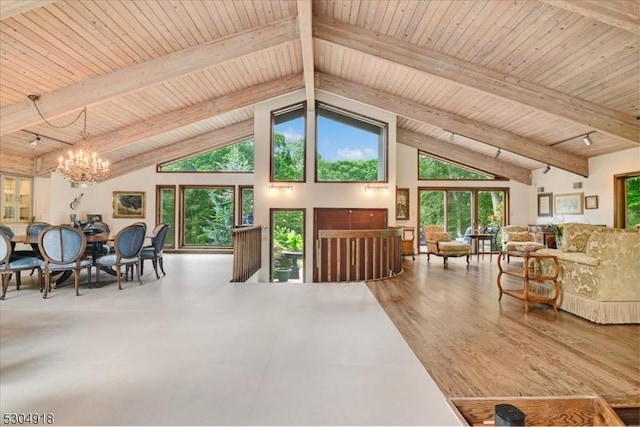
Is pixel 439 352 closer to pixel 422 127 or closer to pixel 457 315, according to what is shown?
pixel 457 315

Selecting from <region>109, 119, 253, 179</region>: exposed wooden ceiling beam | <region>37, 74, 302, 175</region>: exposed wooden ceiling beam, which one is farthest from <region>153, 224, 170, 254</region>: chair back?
<region>109, 119, 253, 179</region>: exposed wooden ceiling beam

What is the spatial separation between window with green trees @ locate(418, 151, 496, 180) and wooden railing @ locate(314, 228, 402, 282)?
5.16m

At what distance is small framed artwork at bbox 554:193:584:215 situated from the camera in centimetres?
813

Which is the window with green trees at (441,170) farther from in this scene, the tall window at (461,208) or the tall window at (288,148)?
the tall window at (288,148)

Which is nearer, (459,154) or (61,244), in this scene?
(61,244)

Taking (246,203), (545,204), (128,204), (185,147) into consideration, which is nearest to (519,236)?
(545,204)

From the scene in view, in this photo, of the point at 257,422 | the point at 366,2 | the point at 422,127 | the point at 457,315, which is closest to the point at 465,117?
the point at 422,127

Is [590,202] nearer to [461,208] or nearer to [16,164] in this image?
[461,208]

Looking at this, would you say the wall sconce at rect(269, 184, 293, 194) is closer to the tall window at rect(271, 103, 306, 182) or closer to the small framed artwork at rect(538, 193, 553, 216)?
the tall window at rect(271, 103, 306, 182)

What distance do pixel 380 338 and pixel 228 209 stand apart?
8371mm

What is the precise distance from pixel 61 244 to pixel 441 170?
9.75 m

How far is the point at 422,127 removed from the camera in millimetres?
9453

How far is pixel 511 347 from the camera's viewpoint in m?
2.95

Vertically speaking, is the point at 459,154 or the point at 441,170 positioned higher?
the point at 459,154
